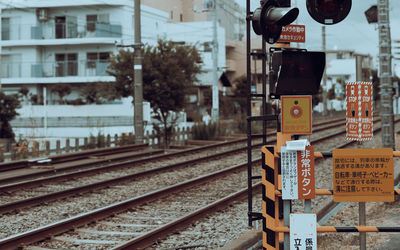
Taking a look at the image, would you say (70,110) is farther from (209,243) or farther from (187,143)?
(209,243)

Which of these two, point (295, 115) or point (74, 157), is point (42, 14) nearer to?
point (74, 157)

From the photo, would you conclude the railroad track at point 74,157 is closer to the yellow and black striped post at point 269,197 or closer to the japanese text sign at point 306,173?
the yellow and black striped post at point 269,197

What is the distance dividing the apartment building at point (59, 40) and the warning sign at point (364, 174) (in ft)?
125

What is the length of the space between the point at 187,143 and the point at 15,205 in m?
16.7

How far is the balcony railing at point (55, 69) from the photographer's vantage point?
44219mm

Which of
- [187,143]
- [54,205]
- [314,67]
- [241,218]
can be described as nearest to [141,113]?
[187,143]

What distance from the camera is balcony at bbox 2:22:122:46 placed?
43.8m

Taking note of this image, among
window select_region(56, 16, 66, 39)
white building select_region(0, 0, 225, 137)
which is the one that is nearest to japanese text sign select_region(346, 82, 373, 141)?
white building select_region(0, 0, 225, 137)

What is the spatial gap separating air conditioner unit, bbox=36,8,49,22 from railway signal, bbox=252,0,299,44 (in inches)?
1616

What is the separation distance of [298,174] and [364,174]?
67 centimetres

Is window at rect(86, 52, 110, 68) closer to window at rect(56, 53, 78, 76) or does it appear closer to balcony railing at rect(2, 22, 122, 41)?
window at rect(56, 53, 78, 76)

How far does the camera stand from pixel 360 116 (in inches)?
392

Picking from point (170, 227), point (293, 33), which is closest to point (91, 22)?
point (170, 227)

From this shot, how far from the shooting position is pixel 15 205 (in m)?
10.8
